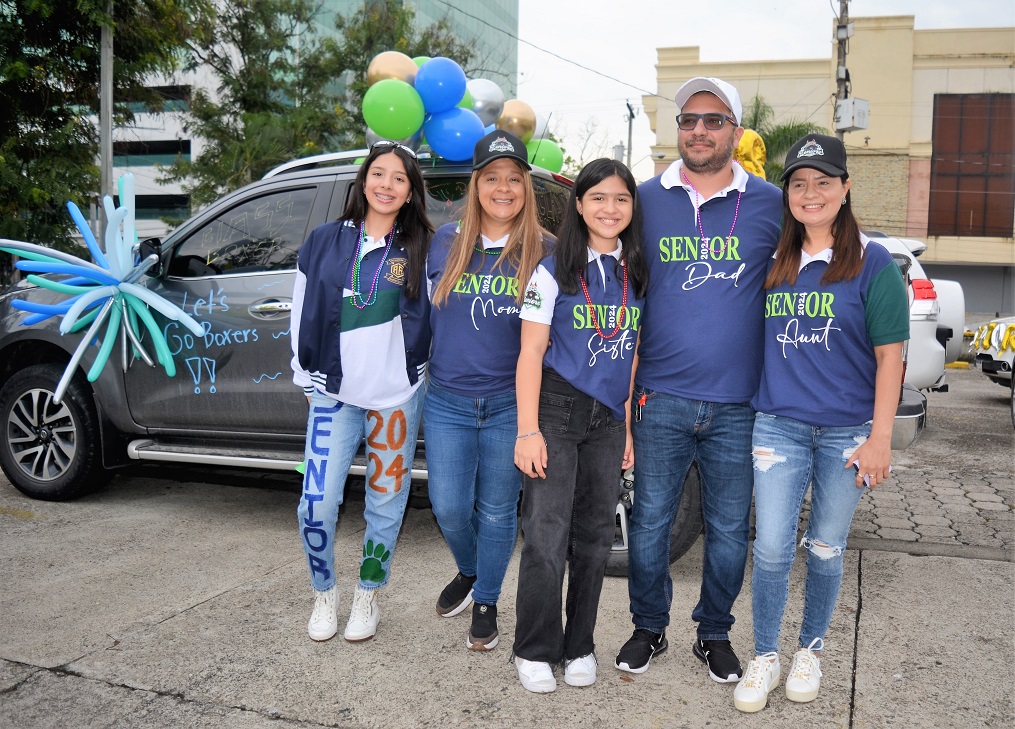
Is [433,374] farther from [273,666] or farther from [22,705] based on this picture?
[22,705]

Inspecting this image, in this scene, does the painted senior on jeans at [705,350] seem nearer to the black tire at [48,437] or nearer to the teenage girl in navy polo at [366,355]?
the teenage girl in navy polo at [366,355]

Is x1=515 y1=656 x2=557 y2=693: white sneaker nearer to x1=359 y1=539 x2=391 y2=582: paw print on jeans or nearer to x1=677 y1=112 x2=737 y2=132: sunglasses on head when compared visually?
x1=359 y1=539 x2=391 y2=582: paw print on jeans

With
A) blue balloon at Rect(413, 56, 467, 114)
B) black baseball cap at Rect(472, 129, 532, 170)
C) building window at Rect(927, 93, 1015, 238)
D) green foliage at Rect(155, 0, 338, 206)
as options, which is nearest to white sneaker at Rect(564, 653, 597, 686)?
black baseball cap at Rect(472, 129, 532, 170)

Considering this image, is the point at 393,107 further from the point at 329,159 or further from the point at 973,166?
the point at 973,166

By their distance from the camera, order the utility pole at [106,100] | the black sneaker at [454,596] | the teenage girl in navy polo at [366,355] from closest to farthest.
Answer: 1. the teenage girl in navy polo at [366,355]
2. the black sneaker at [454,596]
3. the utility pole at [106,100]

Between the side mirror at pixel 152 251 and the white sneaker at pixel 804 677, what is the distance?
360cm

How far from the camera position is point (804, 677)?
116 inches

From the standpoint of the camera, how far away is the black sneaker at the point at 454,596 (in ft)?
12.0

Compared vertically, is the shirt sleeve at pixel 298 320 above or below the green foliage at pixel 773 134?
below

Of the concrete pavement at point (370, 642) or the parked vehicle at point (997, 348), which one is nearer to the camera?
the concrete pavement at point (370, 642)

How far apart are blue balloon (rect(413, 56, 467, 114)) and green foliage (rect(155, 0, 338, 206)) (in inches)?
562

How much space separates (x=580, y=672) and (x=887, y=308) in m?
1.56

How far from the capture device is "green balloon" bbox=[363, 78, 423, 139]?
4090 mm

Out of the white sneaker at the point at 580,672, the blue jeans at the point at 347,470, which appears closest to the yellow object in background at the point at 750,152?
the blue jeans at the point at 347,470
